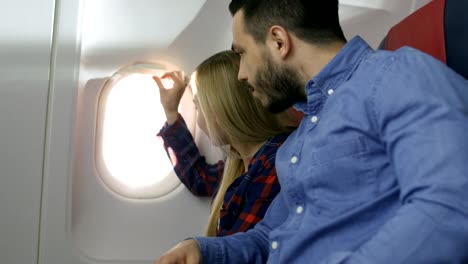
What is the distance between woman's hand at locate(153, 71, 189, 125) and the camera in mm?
1662

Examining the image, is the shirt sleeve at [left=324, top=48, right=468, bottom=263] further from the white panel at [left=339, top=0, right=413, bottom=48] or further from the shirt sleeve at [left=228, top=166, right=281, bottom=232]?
the white panel at [left=339, top=0, right=413, bottom=48]

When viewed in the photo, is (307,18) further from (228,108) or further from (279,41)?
(228,108)

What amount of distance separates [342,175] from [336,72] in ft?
0.67

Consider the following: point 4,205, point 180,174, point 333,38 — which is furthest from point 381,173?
point 4,205

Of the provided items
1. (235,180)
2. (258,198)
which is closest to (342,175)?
(258,198)

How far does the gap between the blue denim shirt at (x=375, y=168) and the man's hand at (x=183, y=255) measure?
3 cm

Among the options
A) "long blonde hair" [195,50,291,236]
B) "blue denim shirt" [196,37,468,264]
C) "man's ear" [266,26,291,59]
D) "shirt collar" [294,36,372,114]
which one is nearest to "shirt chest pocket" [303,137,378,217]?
"blue denim shirt" [196,37,468,264]

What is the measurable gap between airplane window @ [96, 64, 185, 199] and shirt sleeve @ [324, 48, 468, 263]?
3.14 feet

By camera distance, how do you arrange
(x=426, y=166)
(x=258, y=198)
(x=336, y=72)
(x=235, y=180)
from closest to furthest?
(x=426, y=166) → (x=336, y=72) → (x=258, y=198) → (x=235, y=180)

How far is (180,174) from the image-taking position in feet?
5.58

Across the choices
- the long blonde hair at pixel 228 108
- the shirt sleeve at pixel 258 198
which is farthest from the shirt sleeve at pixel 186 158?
the shirt sleeve at pixel 258 198

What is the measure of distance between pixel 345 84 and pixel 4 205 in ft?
3.56

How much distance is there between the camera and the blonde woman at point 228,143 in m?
1.50

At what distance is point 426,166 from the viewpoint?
0.76 metres
